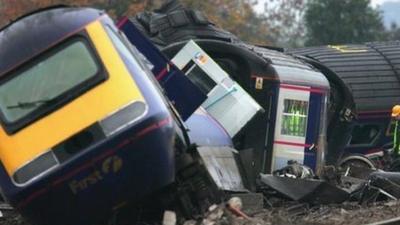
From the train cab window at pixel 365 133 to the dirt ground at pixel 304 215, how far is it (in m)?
7.19

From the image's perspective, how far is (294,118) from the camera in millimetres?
11398

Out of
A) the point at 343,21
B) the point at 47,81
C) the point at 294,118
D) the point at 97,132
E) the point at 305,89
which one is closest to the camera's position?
the point at 97,132

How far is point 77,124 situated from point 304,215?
2.84m

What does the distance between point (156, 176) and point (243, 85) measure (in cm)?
494

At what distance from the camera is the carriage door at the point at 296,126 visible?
442 inches

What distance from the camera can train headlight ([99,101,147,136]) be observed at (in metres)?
6.33

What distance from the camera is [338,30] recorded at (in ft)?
141

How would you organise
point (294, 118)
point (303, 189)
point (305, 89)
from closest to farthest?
point (303, 189), point (294, 118), point (305, 89)

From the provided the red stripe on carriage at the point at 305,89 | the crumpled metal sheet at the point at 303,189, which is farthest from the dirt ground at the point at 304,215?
the red stripe on carriage at the point at 305,89

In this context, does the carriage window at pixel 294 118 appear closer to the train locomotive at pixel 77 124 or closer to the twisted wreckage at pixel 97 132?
the twisted wreckage at pixel 97 132

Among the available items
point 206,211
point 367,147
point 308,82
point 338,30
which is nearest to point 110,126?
point 206,211

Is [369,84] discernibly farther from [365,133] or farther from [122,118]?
[122,118]

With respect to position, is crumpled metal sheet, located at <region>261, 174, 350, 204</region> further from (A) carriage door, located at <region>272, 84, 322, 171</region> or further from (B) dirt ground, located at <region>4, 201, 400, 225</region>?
(A) carriage door, located at <region>272, 84, 322, 171</region>

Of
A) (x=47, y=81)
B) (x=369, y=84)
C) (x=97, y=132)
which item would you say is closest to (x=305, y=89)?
(x=369, y=84)
